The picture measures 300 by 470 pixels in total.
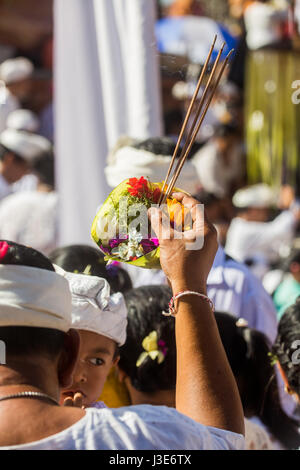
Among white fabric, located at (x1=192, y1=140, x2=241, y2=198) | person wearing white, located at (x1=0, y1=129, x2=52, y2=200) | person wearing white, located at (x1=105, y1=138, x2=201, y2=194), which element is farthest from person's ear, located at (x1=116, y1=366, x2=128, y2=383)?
white fabric, located at (x1=192, y1=140, x2=241, y2=198)

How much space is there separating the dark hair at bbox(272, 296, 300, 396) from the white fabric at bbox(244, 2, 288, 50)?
4.63 m

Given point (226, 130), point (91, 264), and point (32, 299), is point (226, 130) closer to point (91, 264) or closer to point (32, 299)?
point (91, 264)

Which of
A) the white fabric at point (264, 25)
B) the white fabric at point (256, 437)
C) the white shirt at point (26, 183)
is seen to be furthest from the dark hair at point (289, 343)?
the white fabric at point (264, 25)

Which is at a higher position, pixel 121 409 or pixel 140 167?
pixel 140 167

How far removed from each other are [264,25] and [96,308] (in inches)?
198

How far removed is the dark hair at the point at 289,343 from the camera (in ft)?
5.61

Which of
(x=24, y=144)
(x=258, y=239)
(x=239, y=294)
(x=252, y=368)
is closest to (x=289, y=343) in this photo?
(x=252, y=368)

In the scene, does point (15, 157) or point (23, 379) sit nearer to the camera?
point (23, 379)

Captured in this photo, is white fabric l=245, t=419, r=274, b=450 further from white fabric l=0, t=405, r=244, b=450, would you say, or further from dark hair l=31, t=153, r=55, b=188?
dark hair l=31, t=153, r=55, b=188

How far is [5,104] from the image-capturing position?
5.57 metres

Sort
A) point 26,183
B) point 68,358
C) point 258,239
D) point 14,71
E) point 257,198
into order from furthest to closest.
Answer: point 14,71, point 257,198, point 258,239, point 26,183, point 68,358

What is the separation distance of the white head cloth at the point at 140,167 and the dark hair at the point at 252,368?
0.43 m

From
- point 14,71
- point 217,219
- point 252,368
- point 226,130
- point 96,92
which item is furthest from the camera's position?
point 226,130

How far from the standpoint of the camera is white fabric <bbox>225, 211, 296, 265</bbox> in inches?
204
